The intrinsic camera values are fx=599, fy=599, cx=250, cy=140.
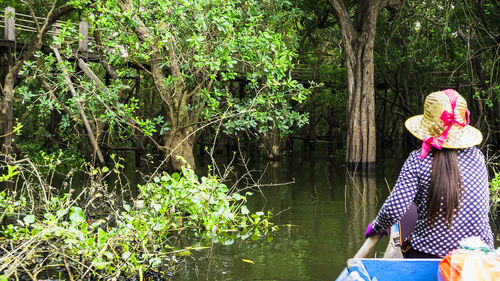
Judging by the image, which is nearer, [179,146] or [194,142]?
[179,146]

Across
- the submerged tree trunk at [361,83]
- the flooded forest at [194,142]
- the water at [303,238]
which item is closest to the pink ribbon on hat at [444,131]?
the flooded forest at [194,142]

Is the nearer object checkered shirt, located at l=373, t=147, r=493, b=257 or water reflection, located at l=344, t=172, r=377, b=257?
checkered shirt, located at l=373, t=147, r=493, b=257

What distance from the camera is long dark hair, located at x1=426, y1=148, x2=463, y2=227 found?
3217mm

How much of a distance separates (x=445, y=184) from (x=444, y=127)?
1.07 ft

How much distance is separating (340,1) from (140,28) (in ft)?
27.0

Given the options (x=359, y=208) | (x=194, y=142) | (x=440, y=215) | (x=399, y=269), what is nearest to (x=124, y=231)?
(x=399, y=269)

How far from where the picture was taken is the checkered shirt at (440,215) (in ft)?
10.7

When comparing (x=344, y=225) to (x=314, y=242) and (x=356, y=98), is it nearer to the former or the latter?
(x=314, y=242)

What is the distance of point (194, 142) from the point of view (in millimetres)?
13625

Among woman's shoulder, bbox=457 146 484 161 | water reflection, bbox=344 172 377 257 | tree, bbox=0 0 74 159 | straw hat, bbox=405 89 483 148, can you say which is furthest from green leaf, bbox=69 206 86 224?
tree, bbox=0 0 74 159

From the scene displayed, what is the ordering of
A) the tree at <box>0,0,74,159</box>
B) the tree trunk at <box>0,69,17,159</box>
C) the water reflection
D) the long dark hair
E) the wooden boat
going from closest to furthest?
the wooden boat → the long dark hair → the water reflection → the tree at <box>0,0,74,159</box> → the tree trunk at <box>0,69,17,159</box>

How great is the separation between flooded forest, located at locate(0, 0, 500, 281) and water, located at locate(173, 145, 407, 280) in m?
0.04

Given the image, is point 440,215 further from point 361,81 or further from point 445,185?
point 361,81

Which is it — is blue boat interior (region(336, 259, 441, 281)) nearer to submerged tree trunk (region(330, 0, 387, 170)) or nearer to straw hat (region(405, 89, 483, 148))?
straw hat (region(405, 89, 483, 148))
